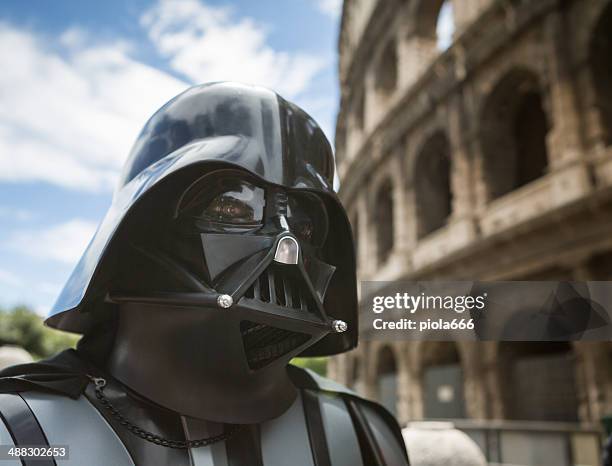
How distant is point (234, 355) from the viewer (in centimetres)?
164

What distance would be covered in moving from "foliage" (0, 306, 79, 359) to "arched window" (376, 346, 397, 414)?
2019cm

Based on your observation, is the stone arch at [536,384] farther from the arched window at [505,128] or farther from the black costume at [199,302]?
the black costume at [199,302]

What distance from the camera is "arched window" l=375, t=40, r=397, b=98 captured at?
18.9 metres

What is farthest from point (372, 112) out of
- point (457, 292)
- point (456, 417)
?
Answer: point (457, 292)

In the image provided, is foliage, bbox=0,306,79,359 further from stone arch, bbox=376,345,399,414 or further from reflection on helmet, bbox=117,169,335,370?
reflection on helmet, bbox=117,169,335,370

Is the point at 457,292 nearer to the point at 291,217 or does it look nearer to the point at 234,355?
the point at 291,217

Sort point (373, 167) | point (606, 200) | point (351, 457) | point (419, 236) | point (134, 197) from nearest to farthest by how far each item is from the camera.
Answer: point (134, 197)
point (351, 457)
point (606, 200)
point (419, 236)
point (373, 167)

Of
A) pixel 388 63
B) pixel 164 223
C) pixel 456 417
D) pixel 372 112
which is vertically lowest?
pixel 456 417

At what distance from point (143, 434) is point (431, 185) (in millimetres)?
14948

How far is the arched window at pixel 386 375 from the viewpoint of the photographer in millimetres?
16312

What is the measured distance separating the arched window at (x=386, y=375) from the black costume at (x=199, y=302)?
14852 millimetres

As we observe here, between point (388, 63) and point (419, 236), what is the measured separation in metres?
6.99

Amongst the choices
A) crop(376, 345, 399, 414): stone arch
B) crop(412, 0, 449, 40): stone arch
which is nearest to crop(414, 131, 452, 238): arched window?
crop(412, 0, 449, 40): stone arch

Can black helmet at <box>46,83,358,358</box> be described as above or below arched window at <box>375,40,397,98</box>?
below
